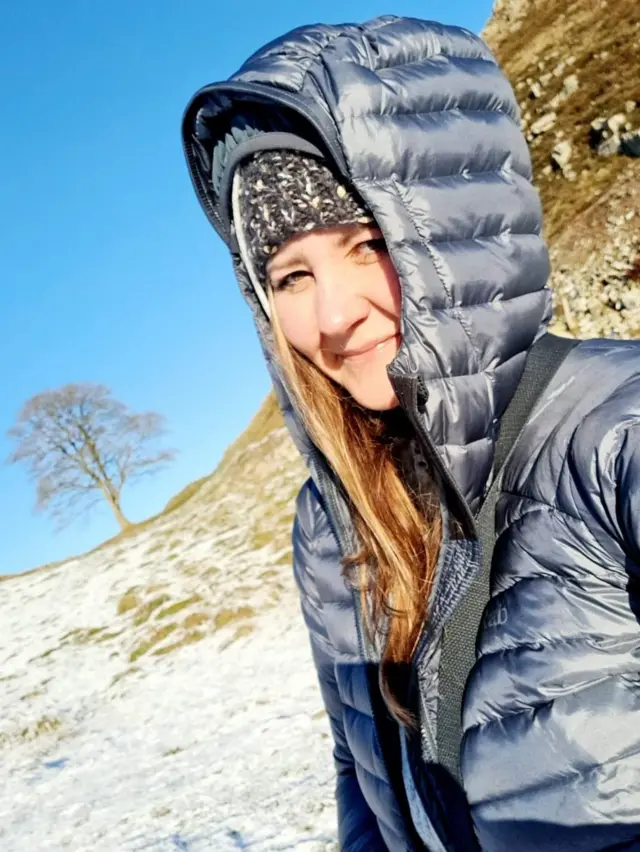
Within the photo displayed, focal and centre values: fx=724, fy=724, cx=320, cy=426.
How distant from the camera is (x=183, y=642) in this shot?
40.2 feet

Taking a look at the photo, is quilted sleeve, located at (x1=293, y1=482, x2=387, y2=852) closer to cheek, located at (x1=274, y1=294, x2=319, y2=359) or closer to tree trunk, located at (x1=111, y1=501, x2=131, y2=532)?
cheek, located at (x1=274, y1=294, x2=319, y2=359)

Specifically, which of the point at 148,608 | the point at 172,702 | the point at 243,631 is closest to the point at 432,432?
the point at 172,702

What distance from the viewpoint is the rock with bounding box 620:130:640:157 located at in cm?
2045

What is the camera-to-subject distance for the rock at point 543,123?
24531mm

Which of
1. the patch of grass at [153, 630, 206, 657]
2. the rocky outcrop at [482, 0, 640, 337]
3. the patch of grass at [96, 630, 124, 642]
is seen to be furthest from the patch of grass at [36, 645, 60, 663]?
the rocky outcrop at [482, 0, 640, 337]

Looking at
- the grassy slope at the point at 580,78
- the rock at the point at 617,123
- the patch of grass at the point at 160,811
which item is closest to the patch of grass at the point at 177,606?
the patch of grass at the point at 160,811

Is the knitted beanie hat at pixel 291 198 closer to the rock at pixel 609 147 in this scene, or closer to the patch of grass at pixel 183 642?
the patch of grass at pixel 183 642

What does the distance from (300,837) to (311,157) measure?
511cm

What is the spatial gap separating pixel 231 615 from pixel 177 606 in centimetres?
190

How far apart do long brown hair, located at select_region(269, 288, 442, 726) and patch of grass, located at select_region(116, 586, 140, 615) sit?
13.6 meters

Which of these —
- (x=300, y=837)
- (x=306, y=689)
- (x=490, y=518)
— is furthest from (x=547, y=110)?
(x=490, y=518)

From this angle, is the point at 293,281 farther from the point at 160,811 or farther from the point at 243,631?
the point at 243,631

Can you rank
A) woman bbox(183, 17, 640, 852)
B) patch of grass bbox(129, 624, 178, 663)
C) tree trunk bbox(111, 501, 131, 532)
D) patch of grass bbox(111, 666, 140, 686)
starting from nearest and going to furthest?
woman bbox(183, 17, 640, 852) < patch of grass bbox(111, 666, 140, 686) < patch of grass bbox(129, 624, 178, 663) < tree trunk bbox(111, 501, 131, 532)

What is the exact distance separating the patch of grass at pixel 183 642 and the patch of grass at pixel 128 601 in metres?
2.66
